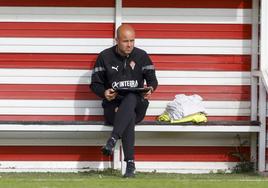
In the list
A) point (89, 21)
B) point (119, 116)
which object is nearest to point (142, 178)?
point (119, 116)

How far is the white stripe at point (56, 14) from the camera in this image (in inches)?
372

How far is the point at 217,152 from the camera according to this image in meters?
9.55

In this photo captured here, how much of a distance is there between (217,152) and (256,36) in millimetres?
1491

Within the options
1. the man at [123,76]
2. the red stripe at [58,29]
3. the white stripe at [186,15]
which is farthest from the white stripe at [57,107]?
the white stripe at [186,15]

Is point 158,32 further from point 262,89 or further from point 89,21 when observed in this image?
point 262,89

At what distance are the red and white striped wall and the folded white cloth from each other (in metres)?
0.20

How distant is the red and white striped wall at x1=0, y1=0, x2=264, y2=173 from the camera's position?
9.44 metres

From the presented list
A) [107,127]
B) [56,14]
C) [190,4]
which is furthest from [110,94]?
[190,4]

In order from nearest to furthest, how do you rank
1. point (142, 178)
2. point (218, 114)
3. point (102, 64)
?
point (142, 178) → point (102, 64) → point (218, 114)

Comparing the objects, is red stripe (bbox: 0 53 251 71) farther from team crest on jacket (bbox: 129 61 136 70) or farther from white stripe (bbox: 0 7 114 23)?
team crest on jacket (bbox: 129 61 136 70)

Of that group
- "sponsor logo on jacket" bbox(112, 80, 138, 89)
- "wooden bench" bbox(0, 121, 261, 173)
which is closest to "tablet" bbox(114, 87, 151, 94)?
"sponsor logo on jacket" bbox(112, 80, 138, 89)

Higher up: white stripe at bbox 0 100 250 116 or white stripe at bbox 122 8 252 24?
white stripe at bbox 122 8 252 24

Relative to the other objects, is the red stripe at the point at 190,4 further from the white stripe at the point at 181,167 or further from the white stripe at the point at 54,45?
the white stripe at the point at 181,167

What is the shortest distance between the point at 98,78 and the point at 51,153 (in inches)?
46.1
